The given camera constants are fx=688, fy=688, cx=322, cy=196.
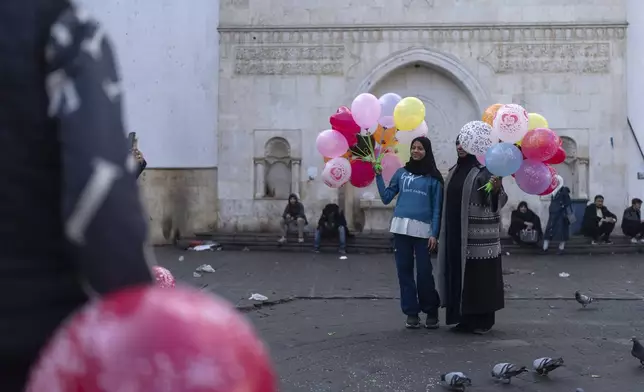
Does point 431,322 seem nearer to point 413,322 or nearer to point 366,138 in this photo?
point 413,322

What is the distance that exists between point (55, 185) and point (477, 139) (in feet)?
18.5

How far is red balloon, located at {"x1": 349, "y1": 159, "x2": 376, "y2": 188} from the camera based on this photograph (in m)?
A: 7.61

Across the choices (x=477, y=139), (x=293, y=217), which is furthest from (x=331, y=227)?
(x=477, y=139)

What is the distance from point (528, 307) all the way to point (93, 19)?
24.1ft

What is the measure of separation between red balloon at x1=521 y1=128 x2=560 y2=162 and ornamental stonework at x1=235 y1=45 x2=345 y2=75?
11.1 m

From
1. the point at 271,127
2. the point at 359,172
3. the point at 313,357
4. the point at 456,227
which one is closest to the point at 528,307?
the point at 456,227

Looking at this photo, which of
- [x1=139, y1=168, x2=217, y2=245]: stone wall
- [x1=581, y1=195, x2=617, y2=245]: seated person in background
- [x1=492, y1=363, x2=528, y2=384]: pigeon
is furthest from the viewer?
[x1=139, y1=168, x2=217, y2=245]: stone wall

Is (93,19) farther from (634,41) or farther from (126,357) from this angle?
(634,41)

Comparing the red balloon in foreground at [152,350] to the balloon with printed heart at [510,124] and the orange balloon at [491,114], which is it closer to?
the balloon with printed heart at [510,124]

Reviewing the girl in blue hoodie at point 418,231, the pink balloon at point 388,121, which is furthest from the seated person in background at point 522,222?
the girl in blue hoodie at point 418,231

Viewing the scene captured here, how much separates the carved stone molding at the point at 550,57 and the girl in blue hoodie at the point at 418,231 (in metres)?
11.3

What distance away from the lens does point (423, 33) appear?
17172mm

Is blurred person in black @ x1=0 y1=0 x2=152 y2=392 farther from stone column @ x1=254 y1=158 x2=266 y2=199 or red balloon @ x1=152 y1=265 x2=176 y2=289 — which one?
stone column @ x1=254 y1=158 x2=266 y2=199

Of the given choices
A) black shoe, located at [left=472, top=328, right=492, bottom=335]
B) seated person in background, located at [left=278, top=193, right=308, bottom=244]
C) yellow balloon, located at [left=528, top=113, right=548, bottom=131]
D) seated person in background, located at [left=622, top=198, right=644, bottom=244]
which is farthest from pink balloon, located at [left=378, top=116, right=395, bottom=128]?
seated person in background, located at [left=622, top=198, right=644, bottom=244]
